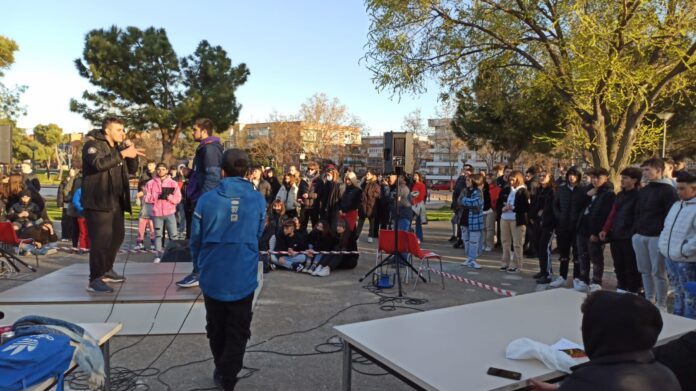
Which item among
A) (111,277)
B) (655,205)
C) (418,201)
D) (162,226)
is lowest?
(111,277)

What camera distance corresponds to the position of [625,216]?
5.79 m

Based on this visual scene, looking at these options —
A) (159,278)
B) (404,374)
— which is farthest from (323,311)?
(404,374)

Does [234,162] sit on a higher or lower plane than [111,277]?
higher

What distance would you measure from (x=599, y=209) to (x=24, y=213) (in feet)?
33.5

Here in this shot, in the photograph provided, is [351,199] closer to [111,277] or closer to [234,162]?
[111,277]

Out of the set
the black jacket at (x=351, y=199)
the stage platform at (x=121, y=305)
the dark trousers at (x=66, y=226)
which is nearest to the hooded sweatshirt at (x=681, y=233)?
the stage platform at (x=121, y=305)

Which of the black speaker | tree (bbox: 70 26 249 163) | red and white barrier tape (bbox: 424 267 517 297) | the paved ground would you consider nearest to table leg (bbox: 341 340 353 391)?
the paved ground

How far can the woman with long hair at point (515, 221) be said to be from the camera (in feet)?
25.1

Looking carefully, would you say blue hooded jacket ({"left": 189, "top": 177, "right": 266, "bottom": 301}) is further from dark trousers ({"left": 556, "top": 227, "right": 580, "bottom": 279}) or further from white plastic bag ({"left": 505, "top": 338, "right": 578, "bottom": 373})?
dark trousers ({"left": 556, "top": 227, "right": 580, "bottom": 279})

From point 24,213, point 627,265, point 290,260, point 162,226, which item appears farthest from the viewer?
point 162,226

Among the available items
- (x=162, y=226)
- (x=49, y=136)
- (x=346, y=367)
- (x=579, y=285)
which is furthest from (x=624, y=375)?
(x=49, y=136)

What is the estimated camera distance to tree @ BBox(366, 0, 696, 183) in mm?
10047

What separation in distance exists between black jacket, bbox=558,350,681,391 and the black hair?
2.46 metres

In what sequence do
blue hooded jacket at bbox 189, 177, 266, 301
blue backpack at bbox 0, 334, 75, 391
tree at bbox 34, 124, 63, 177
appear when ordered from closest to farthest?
blue backpack at bbox 0, 334, 75, 391 < blue hooded jacket at bbox 189, 177, 266, 301 < tree at bbox 34, 124, 63, 177
